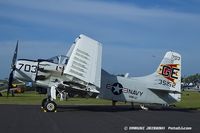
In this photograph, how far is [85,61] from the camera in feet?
66.6

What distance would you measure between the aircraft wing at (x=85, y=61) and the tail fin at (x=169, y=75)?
4995 millimetres

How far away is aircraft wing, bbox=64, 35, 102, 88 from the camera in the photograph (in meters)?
20.0

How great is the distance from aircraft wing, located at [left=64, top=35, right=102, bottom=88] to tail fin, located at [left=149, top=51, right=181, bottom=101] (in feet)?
16.4

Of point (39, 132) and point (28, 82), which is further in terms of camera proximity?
point (28, 82)

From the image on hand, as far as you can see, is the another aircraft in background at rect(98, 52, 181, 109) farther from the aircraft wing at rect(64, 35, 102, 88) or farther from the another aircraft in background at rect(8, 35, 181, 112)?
the aircraft wing at rect(64, 35, 102, 88)

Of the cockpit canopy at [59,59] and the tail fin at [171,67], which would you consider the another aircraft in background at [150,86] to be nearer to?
the tail fin at [171,67]

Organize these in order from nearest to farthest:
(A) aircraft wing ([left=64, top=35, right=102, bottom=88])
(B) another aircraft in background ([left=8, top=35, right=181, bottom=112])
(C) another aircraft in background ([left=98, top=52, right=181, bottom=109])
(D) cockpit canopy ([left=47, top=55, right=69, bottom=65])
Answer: (A) aircraft wing ([left=64, top=35, right=102, bottom=88]) → (B) another aircraft in background ([left=8, top=35, right=181, bottom=112]) → (D) cockpit canopy ([left=47, top=55, right=69, bottom=65]) → (C) another aircraft in background ([left=98, top=52, right=181, bottom=109])

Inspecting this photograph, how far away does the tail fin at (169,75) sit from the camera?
23953mm

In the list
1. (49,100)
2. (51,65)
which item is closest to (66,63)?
(51,65)

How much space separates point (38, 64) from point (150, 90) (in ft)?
24.6

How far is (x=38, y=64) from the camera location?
2088cm

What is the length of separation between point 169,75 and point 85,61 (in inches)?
261

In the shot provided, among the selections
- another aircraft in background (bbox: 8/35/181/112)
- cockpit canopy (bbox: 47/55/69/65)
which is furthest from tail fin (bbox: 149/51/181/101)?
cockpit canopy (bbox: 47/55/69/65)

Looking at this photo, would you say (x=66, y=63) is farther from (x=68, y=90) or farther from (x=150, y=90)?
(x=150, y=90)
